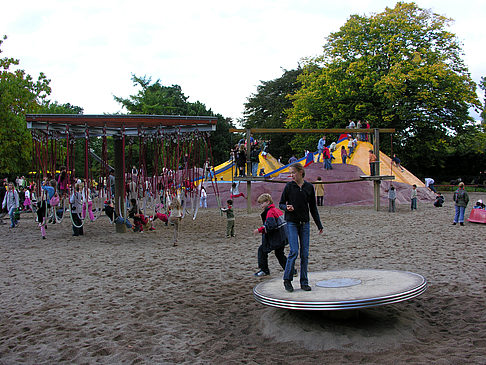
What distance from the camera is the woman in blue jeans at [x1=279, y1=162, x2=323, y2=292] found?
5.92 meters

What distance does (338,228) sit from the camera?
15.6 meters

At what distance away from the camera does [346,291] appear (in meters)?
5.61

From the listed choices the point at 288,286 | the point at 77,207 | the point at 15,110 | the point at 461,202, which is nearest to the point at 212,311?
the point at 288,286

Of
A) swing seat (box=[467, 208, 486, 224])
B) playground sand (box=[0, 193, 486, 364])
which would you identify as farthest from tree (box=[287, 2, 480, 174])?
playground sand (box=[0, 193, 486, 364])

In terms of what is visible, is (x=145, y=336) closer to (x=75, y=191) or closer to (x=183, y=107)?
(x=75, y=191)

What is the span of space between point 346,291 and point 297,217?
1.09 m

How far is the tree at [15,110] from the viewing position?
92.2 feet

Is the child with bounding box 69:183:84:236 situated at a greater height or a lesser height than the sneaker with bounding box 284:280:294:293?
greater

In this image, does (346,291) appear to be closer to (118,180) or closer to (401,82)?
(118,180)

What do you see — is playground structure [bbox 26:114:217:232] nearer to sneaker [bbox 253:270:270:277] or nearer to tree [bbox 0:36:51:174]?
sneaker [bbox 253:270:270:277]

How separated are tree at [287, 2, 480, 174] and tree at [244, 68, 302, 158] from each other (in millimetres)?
13413

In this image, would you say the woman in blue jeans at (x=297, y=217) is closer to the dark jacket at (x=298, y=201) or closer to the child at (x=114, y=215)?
the dark jacket at (x=298, y=201)

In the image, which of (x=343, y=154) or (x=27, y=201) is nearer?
(x=27, y=201)

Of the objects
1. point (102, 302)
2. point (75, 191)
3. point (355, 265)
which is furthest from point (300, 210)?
point (75, 191)
